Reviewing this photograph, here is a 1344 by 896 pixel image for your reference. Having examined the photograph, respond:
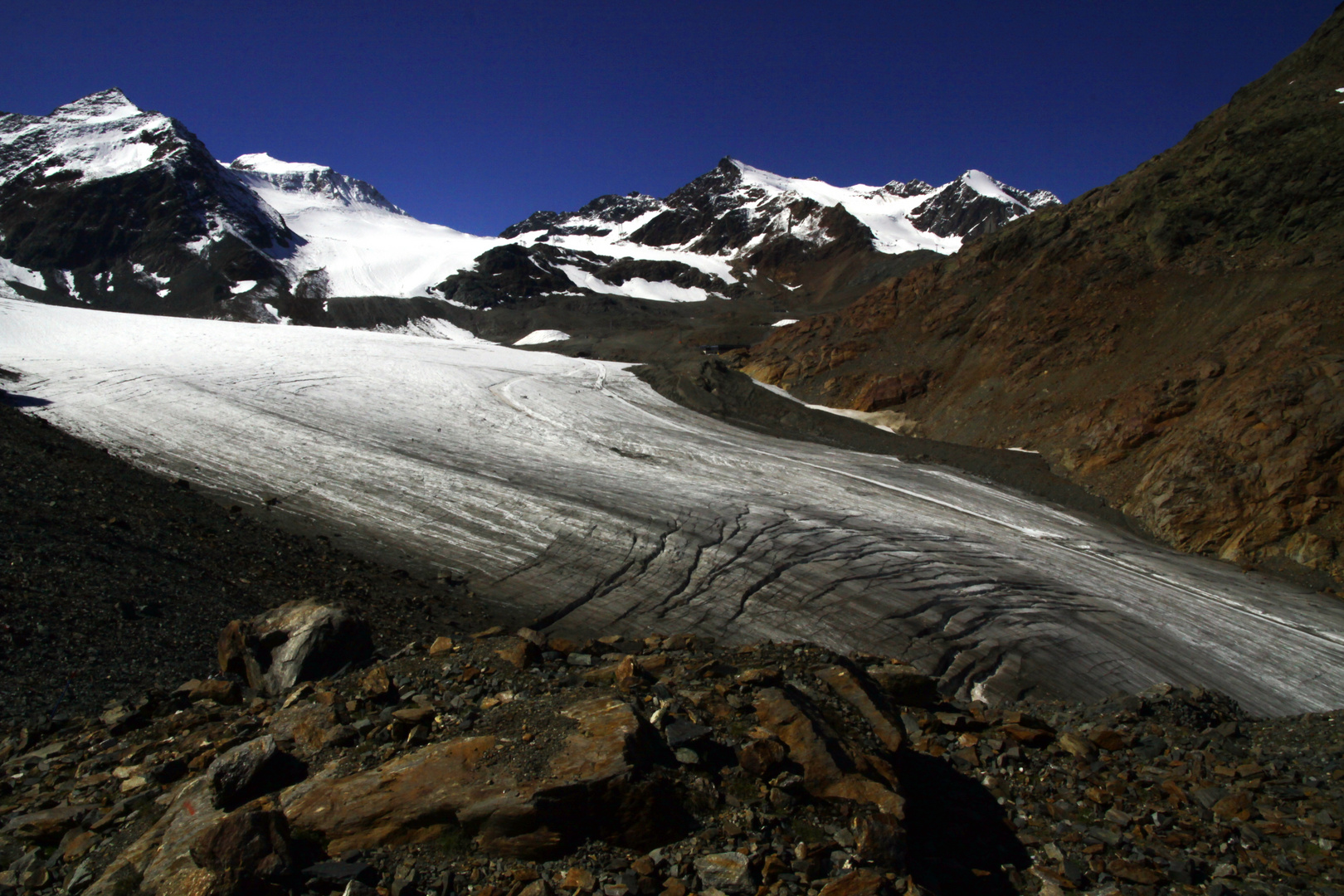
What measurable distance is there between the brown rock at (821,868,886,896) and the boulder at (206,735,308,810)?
286 centimetres

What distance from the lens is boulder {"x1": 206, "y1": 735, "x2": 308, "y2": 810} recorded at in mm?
3703

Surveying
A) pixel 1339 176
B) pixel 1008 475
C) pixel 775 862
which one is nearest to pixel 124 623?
Result: pixel 775 862

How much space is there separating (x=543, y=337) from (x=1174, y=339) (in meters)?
47.5

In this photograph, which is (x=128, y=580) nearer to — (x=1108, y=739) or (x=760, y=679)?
(x=760, y=679)

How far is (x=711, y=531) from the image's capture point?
11.8m

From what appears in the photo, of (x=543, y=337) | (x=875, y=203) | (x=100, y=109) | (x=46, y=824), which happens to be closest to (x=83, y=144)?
(x=100, y=109)

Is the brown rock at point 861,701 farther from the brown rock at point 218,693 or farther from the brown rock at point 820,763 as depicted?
the brown rock at point 218,693

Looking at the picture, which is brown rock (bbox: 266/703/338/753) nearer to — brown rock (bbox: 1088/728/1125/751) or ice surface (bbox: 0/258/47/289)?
brown rock (bbox: 1088/728/1125/751)

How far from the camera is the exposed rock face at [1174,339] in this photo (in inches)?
532

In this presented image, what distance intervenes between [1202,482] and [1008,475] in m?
4.05

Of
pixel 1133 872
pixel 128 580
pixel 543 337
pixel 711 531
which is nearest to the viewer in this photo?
pixel 1133 872

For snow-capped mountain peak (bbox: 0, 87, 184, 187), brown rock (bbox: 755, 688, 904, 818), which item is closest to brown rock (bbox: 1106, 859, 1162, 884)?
brown rock (bbox: 755, 688, 904, 818)

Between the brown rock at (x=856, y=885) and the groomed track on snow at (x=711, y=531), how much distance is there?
5534mm

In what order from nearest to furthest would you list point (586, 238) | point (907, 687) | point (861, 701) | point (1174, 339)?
1. point (861, 701)
2. point (907, 687)
3. point (1174, 339)
4. point (586, 238)
